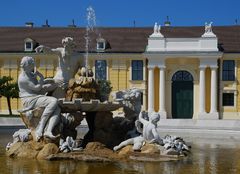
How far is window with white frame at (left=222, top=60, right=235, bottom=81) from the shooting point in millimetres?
45844

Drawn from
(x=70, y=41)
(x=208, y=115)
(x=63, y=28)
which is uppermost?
(x=63, y=28)

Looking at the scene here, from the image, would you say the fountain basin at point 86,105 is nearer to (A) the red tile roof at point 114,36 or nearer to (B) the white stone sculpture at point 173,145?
(B) the white stone sculpture at point 173,145

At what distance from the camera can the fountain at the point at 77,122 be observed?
13250 millimetres

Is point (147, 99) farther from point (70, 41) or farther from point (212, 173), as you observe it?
point (212, 173)

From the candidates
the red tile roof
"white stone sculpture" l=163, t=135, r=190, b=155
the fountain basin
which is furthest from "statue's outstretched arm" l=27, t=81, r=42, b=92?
the red tile roof

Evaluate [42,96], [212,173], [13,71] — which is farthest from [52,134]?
[13,71]

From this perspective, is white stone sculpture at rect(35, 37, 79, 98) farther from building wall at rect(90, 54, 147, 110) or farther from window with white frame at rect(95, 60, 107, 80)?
window with white frame at rect(95, 60, 107, 80)

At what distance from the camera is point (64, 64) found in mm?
15203

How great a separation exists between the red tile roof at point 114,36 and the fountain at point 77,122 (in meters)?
31.4

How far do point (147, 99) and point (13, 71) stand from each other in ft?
41.8

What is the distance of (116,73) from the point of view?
47.3m

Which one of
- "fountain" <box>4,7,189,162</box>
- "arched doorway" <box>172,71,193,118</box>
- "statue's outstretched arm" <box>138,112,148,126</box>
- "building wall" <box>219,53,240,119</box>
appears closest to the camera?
"fountain" <box>4,7,189,162</box>

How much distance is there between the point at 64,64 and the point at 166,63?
102ft

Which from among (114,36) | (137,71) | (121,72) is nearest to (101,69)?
(121,72)
